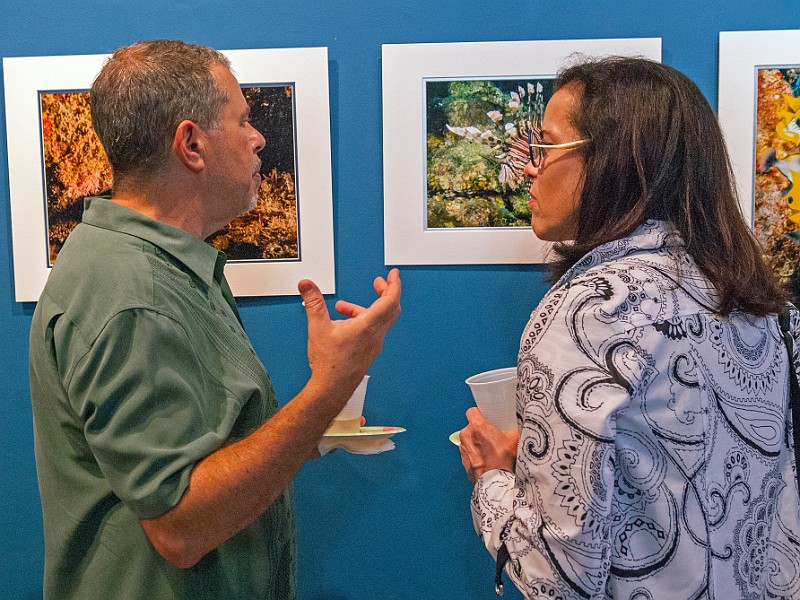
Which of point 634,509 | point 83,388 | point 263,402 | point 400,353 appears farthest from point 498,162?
point 83,388

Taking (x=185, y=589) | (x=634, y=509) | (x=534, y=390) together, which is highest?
(x=534, y=390)

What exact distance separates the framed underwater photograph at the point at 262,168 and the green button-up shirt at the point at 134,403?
1.57 feet

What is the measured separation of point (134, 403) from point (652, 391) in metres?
0.69

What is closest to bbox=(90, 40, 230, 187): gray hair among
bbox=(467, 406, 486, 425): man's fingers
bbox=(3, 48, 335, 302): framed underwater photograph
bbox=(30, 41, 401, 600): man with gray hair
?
bbox=(30, 41, 401, 600): man with gray hair

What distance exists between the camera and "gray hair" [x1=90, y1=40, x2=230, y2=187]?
1.16 m

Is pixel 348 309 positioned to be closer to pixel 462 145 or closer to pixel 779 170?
pixel 462 145

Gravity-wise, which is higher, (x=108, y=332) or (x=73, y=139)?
(x=73, y=139)

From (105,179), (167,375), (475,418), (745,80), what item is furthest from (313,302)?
(745,80)

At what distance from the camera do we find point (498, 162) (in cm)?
170

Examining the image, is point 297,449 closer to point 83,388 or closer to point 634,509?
point 83,388

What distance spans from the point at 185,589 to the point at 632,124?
0.99 meters

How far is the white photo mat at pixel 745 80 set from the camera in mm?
1638

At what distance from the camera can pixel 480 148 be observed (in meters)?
1.69

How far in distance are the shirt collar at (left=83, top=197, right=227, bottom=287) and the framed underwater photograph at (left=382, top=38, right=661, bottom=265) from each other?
61 cm
